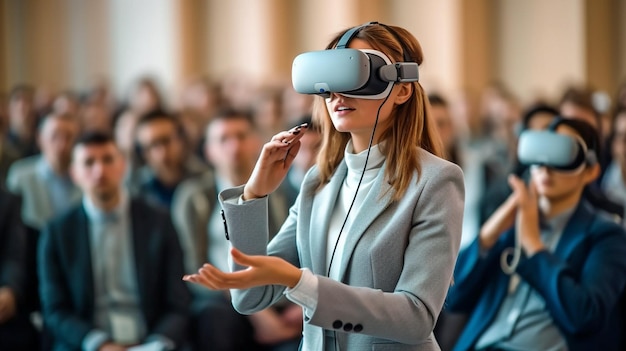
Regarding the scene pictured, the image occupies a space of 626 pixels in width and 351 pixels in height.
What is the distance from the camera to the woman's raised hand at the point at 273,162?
6.39 feet

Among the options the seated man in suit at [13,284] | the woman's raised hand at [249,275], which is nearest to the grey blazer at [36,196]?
the seated man in suit at [13,284]

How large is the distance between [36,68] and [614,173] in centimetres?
962

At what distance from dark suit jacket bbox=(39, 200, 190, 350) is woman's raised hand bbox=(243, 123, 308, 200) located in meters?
1.97

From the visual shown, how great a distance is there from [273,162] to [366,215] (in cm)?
23

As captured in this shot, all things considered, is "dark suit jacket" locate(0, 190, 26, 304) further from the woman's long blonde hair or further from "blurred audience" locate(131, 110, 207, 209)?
the woman's long blonde hair

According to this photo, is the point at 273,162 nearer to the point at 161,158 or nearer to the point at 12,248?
the point at 12,248

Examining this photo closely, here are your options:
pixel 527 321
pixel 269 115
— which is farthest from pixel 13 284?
pixel 269 115

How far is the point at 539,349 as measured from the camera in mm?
2973

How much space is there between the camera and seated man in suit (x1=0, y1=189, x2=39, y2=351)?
4.01 metres

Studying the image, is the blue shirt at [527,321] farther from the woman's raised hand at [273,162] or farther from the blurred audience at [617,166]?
the blurred audience at [617,166]

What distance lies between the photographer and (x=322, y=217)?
201 centimetres

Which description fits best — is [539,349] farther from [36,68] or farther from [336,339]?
[36,68]

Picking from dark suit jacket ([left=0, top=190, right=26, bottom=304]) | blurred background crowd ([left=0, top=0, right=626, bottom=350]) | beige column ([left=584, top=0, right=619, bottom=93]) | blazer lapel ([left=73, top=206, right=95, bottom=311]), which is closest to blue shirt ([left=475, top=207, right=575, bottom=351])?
blurred background crowd ([left=0, top=0, right=626, bottom=350])

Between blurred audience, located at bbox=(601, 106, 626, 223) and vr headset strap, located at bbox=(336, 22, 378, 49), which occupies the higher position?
vr headset strap, located at bbox=(336, 22, 378, 49)
